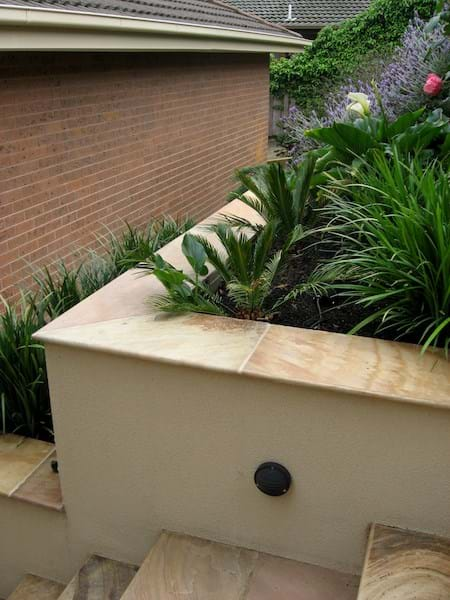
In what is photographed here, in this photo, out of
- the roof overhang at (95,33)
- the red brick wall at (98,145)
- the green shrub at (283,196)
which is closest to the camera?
the green shrub at (283,196)

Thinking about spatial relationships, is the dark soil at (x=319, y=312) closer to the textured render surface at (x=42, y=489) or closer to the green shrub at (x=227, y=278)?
the green shrub at (x=227, y=278)

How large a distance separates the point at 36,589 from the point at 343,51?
17023mm

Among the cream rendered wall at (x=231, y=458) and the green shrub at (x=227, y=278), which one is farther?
the green shrub at (x=227, y=278)

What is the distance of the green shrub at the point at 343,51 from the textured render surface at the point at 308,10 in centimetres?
473

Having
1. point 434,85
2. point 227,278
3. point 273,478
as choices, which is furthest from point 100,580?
point 434,85

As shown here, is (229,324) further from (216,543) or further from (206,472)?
(216,543)

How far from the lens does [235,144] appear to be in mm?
11203

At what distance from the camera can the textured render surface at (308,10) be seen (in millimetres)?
22562

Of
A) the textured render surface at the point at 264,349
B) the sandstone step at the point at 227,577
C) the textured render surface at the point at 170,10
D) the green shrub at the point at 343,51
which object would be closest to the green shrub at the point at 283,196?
the textured render surface at the point at 264,349

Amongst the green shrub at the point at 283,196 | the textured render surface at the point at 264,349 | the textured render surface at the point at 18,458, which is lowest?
the textured render surface at the point at 18,458

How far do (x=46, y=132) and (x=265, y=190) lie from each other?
2.87 m

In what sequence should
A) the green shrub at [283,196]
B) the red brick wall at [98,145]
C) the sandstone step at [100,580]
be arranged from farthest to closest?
1. the red brick wall at [98,145]
2. the green shrub at [283,196]
3. the sandstone step at [100,580]

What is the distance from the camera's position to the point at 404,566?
1.96m

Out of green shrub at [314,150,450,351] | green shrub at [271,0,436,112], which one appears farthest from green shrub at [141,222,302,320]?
green shrub at [271,0,436,112]
